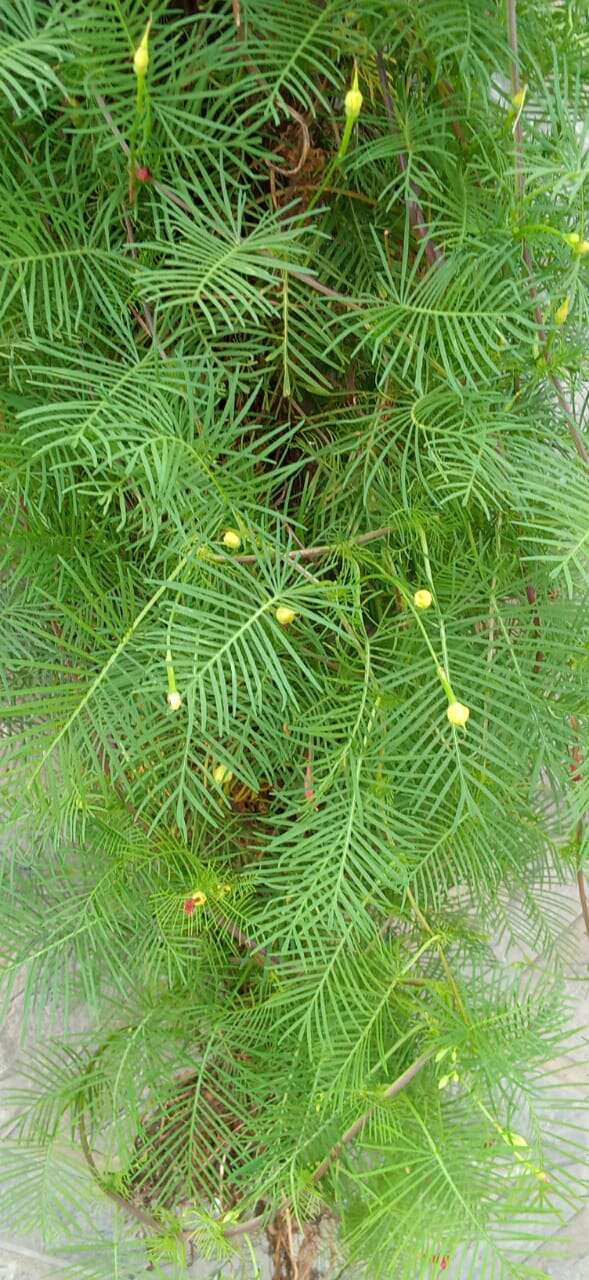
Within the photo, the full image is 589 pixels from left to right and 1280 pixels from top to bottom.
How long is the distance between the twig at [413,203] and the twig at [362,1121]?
0.43 metres

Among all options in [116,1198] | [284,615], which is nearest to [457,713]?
[284,615]

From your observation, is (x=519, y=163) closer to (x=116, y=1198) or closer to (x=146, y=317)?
(x=146, y=317)

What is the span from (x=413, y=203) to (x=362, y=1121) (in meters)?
0.50

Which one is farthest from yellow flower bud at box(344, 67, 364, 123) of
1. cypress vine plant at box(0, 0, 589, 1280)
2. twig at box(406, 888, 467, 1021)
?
twig at box(406, 888, 467, 1021)

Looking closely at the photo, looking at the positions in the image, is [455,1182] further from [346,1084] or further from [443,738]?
[443,738]

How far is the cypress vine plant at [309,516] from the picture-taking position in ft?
1.50

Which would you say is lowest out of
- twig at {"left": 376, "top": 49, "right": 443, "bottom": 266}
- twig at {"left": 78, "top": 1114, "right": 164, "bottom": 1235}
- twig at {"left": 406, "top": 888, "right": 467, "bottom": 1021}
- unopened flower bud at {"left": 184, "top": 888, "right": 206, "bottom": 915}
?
twig at {"left": 78, "top": 1114, "right": 164, "bottom": 1235}

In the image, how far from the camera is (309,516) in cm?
57

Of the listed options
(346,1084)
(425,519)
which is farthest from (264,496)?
(346,1084)

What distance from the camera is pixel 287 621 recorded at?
48 cm

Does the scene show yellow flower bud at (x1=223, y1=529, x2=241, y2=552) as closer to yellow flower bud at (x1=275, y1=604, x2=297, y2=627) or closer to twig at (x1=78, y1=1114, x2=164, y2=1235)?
yellow flower bud at (x1=275, y1=604, x2=297, y2=627)

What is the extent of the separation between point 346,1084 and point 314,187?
486 millimetres

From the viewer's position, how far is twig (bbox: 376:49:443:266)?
18.2 inches

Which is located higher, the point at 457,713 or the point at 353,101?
the point at 353,101
